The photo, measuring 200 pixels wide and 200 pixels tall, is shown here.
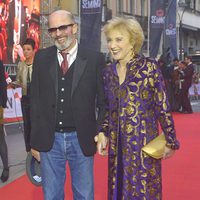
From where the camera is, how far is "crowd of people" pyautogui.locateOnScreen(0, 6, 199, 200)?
3383mm

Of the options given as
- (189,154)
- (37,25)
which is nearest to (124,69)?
(189,154)

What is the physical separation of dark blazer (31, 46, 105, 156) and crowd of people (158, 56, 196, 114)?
44.7 ft

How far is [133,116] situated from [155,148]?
25 cm

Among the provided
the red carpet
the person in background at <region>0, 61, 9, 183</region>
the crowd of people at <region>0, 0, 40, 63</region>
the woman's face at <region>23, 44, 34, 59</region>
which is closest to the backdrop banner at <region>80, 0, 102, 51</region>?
the crowd of people at <region>0, 0, 40, 63</region>

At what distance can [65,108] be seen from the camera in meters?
3.68

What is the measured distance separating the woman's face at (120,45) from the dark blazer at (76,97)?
315mm

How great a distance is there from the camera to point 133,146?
11.1 feet

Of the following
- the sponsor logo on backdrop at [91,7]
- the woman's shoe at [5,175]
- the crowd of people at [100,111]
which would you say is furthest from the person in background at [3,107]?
the sponsor logo on backdrop at [91,7]

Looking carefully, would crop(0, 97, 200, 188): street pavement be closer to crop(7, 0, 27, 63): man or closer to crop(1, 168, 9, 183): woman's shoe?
crop(1, 168, 9, 183): woman's shoe

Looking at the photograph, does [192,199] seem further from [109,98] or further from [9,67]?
[9,67]

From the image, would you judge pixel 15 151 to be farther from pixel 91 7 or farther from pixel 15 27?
pixel 15 27

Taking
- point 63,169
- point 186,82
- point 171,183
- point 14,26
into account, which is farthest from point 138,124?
point 186,82

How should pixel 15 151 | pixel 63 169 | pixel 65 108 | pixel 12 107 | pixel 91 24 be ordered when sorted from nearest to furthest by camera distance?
pixel 65 108
pixel 63 169
pixel 15 151
pixel 12 107
pixel 91 24

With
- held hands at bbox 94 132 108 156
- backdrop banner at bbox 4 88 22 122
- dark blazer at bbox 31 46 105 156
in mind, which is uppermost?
dark blazer at bbox 31 46 105 156
